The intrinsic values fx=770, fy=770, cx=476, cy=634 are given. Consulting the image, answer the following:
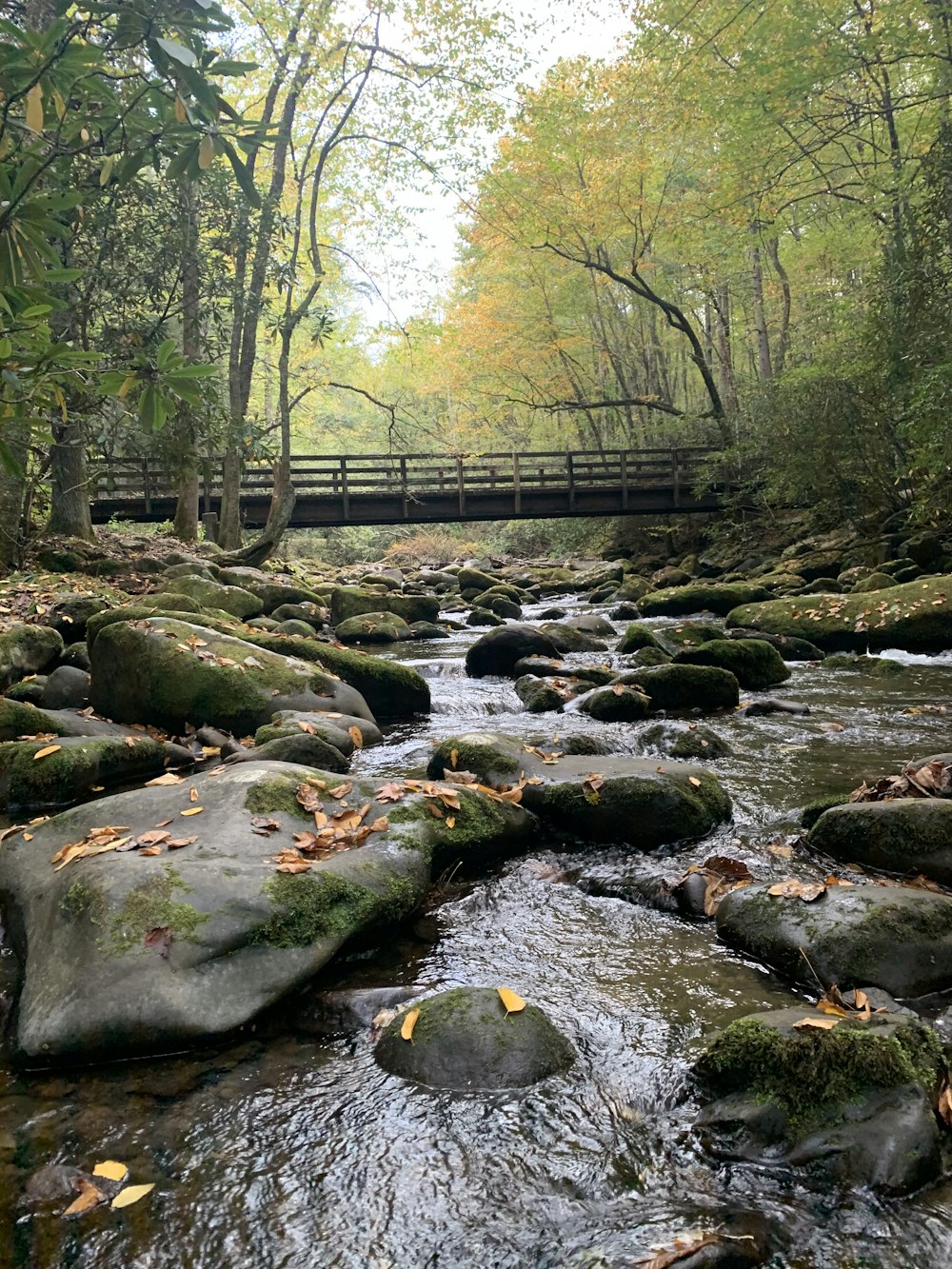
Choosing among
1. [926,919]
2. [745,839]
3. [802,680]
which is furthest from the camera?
[802,680]

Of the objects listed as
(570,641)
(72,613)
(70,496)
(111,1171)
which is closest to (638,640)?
(570,641)

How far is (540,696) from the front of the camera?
6.83m

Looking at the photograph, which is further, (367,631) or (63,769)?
(367,631)

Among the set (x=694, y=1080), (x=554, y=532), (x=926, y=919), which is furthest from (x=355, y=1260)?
(x=554, y=532)

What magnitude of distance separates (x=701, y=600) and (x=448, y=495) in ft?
27.0

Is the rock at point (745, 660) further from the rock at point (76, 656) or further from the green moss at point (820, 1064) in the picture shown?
the green moss at point (820, 1064)

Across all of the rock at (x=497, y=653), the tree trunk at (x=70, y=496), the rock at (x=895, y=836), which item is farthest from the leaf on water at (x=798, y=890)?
the tree trunk at (x=70, y=496)

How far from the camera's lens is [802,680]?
7.67 meters

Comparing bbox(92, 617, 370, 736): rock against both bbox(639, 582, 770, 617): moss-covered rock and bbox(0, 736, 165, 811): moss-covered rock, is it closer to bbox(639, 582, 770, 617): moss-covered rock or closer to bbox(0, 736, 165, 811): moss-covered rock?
bbox(0, 736, 165, 811): moss-covered rock

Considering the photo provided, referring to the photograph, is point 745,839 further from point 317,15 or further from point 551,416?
point 551,416

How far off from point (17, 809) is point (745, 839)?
12.8ft

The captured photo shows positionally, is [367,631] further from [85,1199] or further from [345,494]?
[85,1199]

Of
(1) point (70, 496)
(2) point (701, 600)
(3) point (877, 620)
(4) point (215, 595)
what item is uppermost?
(1) point (70, 496)

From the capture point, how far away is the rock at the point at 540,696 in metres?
6.77
